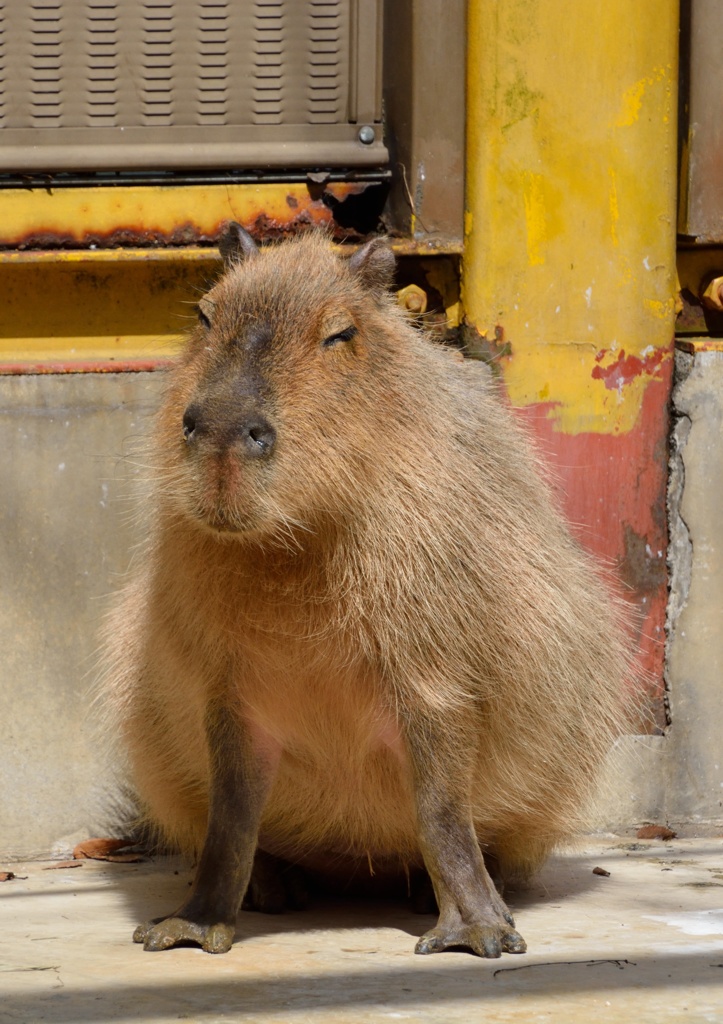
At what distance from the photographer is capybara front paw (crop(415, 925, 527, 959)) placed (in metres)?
3.07

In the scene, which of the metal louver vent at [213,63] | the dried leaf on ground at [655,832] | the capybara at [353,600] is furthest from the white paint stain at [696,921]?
the metal louver vent at [213,63]

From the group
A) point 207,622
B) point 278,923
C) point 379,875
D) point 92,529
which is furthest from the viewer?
point 92,529

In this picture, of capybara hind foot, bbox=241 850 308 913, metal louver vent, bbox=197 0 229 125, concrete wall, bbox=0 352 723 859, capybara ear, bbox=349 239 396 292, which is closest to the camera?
capybara ear, bbox=349 239 396 292

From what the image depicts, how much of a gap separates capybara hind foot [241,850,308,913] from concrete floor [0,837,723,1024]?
0.15ft

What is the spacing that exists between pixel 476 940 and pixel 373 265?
4.68 feet

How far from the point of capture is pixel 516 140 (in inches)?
166

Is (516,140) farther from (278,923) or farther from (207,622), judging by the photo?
(278,923)

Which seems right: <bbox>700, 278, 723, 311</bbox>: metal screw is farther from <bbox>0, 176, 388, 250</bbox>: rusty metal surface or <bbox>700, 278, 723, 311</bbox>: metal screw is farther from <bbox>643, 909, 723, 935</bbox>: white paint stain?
<bbox>643, 909, 723, 935</bbox>: white paint stain

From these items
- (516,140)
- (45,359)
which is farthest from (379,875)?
(516,140)

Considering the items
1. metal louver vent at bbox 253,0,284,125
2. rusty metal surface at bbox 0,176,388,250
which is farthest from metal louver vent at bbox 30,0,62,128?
metal louver vent at bbox 253,0,284,125

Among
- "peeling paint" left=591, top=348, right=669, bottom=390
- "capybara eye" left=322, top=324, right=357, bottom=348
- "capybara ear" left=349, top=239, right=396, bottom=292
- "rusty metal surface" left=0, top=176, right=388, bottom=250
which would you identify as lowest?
"peeling paint" left=591, top=348, right=669, bottom=390

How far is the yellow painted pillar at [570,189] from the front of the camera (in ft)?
13.8

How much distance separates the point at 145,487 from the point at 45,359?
2.18 feet

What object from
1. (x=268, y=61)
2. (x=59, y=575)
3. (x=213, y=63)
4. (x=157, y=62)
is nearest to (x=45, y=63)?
(x=157, y=62)
